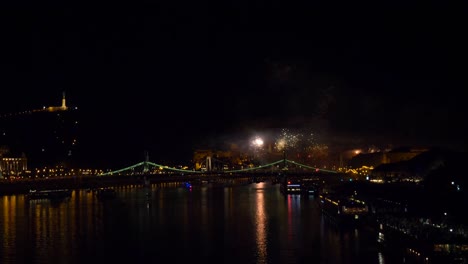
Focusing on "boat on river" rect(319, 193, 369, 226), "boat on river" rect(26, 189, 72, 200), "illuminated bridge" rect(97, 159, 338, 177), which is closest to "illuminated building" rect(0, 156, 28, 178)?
"illuminated bridge" rect(97, 159, 338, 177)

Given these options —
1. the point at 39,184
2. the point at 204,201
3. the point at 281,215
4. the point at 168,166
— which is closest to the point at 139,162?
the point at 168,166

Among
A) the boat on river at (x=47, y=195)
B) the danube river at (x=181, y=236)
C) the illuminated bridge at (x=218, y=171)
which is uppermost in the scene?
the illuminated bridge at (x=218, y=171)

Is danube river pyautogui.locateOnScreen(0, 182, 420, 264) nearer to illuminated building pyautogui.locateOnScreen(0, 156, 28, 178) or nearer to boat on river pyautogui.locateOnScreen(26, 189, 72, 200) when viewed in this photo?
boat on river pyautogui.locateOnScreen(26, 189, 72, 200)

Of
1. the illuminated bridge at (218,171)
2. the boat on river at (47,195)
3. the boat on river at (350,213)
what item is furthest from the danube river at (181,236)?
the illuminated bridge at (218,171)

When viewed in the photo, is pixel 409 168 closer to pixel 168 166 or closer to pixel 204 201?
Answer: pixel 204 201

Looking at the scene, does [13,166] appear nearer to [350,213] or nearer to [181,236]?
[181,236]

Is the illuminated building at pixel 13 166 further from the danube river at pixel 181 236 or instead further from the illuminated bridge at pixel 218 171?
the danube river at pixel 181 236

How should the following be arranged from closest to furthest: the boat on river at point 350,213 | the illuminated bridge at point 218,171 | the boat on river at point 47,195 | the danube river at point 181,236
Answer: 1. the danube river at point 181,236
2. the boat on river at point 350,213
3. the boat on river at point 47,195
4. the illuminated bridge at point 218,171

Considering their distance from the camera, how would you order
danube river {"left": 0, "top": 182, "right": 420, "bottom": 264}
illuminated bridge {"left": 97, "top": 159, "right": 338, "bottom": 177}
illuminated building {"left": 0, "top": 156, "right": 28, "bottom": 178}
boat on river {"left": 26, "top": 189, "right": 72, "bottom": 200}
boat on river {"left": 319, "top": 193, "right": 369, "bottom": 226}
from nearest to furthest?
danube river {"left": 0, "top": 182, "right": 420, "bottom": 264}, boat on river {"left": 319, "top": 193, "right": 369, "bottom": 226}, boat on river {"left": 26, "top": 189, "right": 72, "bottom": 200}, illuminated building {"left": 0, "top": 156, "right": 28, "bottom": 178}, illuminated bridge {"left": 97, "top": 159, "right": 338, "bottom": 177}
